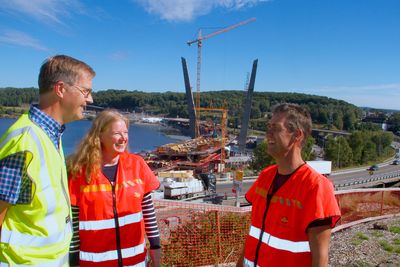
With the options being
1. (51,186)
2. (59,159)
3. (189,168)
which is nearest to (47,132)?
(59,159)

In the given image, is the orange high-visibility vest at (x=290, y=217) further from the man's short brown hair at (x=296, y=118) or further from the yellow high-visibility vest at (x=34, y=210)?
the yellow high-visibility vest at (x=34, y=210)

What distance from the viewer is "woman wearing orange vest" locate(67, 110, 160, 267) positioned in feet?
6.61

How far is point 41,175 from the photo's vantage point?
144 cm

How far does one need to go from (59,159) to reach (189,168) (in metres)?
42.3

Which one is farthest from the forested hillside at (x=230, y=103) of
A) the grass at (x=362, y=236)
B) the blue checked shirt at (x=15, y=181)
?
the blue checked shirt at (x=15, y=181)

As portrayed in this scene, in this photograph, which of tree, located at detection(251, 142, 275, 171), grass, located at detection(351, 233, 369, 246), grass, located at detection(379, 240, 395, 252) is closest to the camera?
grass, located at detection(379, 240, 395, 252)

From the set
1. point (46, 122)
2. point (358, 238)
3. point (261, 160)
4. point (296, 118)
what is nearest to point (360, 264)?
point (358, 238)

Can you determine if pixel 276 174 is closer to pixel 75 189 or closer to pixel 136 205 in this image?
pixel 136 205

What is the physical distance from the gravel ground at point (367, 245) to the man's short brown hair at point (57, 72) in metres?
4.15

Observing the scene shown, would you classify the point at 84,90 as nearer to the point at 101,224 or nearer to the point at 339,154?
the point at 101,224

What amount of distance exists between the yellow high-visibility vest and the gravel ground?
3988 mm

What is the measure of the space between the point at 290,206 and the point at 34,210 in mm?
1274

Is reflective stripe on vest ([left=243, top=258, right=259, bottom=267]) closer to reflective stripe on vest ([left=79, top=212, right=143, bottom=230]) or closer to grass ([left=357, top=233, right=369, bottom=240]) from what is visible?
reflective stripe on vest ([left=79, top=212, right=143, bottom=230])

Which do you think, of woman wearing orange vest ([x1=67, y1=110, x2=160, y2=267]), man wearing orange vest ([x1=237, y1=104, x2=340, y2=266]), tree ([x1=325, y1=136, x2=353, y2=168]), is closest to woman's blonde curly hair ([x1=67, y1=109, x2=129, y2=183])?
woman wearing orange vest ([x1=67, y1=110, x2=160, y2=267])
